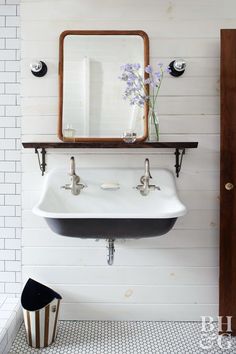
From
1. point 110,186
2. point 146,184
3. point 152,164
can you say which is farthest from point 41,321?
point 152,164

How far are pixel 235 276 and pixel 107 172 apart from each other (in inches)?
36.2

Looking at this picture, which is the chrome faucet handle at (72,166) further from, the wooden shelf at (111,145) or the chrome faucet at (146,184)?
the chrome faucet at (146,184)

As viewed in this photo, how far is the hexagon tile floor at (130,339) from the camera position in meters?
1.62

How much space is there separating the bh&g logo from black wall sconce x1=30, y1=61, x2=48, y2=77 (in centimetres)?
168

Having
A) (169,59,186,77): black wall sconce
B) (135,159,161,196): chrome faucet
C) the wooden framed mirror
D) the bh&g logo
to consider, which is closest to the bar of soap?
(135,159,161,196): chrome faucet

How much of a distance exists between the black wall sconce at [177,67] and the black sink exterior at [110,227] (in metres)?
0.85

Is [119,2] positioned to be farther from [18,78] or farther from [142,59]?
[18,78]

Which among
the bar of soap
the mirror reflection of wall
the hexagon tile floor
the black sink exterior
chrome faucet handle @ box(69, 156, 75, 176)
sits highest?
the mirror reflection of wall

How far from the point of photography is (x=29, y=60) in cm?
184

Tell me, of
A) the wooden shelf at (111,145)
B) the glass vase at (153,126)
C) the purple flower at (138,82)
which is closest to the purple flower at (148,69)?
the purple flower at (138,82)

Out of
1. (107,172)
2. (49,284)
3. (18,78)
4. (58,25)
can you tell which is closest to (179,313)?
(49,284)

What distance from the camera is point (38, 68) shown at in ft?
5.80

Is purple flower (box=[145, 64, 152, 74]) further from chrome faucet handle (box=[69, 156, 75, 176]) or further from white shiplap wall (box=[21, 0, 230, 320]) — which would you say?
chrome faucet handle (box=[69, 156, 75, 176])

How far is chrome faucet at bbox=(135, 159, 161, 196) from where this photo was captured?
5.63 ft
